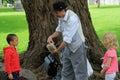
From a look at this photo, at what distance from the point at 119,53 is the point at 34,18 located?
4.04 meters

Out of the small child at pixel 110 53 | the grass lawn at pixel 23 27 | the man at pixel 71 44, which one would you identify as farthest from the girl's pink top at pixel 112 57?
the grass lawn at pixel 23 27

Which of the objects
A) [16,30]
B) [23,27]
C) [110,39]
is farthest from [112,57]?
[23,27]

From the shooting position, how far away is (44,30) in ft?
28.9

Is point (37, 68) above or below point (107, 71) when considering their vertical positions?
below

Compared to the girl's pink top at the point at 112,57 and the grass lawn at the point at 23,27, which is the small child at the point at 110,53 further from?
the grass lawn at the point at 23,27

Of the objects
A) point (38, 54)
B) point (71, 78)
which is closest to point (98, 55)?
point (38, 54)

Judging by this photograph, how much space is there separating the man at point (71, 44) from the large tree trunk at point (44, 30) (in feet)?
6.26

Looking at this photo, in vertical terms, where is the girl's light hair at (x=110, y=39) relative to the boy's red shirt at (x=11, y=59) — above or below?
above

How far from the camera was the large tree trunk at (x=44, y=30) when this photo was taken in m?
8.64

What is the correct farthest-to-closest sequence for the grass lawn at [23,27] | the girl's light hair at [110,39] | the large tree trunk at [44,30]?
1. the grass lawn at [23,27]
2. the large tree trunk at [44,30]
3. the girl's light hair at [110,39]

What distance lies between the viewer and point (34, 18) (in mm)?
9047

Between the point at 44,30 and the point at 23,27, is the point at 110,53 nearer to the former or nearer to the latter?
the point at 44,30

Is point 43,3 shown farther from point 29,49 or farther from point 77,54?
point 77,54

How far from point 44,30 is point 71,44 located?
8.57 ft
